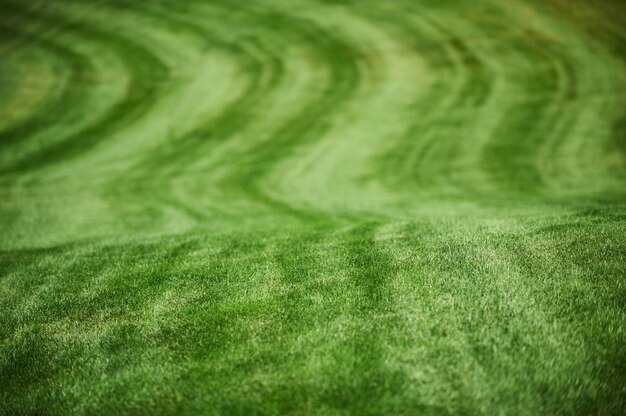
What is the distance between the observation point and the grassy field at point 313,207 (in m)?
3.88

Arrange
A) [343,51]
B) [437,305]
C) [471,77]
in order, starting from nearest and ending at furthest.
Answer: [437,305] → [471,77] → [343,51]

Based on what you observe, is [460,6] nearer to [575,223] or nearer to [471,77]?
[471,77]

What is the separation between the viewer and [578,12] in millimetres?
31484

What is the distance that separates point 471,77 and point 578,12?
11201 mm

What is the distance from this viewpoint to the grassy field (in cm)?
388

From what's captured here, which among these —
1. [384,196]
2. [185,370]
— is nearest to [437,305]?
[185,370]

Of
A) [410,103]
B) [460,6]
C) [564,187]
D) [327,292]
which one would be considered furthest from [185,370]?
[460,6]

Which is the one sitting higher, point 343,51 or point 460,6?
point 460,6

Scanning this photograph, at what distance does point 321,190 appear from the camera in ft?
49.6

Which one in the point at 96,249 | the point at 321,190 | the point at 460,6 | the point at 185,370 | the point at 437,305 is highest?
the point at 460,6

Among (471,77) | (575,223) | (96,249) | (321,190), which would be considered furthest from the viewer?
(471,77)

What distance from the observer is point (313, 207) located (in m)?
12.5

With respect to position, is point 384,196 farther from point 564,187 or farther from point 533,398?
point 533,398

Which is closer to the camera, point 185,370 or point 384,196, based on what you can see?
point 185,370
